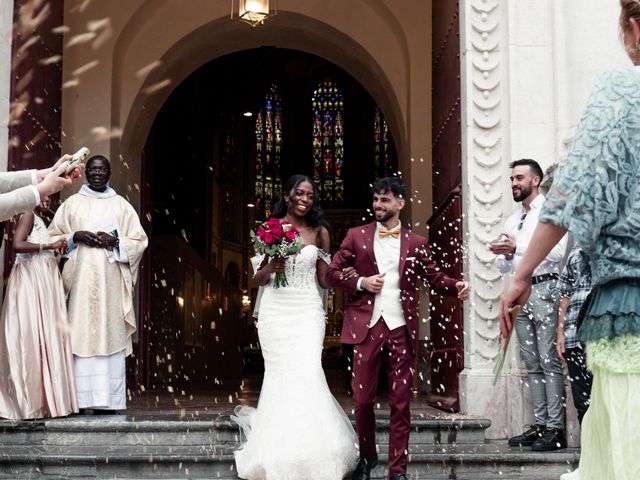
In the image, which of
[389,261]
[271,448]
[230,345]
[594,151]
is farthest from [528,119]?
[230,345]

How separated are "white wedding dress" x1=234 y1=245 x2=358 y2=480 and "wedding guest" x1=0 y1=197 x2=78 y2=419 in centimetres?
172

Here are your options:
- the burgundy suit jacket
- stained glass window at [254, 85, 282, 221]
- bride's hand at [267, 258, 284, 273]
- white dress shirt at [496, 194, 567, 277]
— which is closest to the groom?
the burgundy suit jacket

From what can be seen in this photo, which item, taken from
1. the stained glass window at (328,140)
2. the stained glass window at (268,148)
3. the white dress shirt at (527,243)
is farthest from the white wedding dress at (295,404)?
the stained glass window at (328,140)

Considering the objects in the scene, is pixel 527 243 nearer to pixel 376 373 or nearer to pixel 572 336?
pixel 572 336

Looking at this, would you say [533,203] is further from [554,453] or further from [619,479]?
[619,479]

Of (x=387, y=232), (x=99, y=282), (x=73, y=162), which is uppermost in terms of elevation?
(x=73, y=162)

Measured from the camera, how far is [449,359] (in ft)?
30.1

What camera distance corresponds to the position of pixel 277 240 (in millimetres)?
7086

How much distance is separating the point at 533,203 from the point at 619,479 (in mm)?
5090

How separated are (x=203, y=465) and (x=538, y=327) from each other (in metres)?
2.72

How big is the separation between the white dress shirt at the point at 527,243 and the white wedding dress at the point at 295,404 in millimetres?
1468

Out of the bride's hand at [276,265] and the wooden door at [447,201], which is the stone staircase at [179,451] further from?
the bride's hand at [276,265]

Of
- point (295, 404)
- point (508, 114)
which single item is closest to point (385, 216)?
point (295, 404)

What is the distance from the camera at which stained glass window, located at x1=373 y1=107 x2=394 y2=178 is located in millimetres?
46188
